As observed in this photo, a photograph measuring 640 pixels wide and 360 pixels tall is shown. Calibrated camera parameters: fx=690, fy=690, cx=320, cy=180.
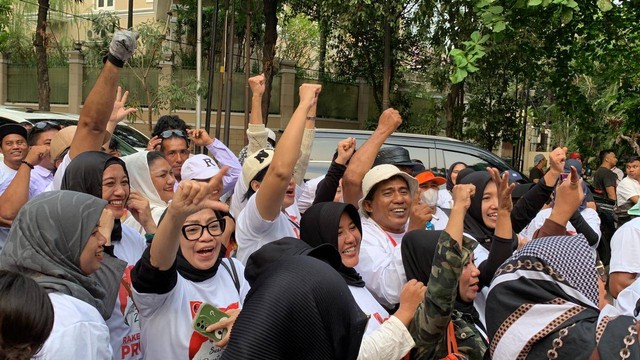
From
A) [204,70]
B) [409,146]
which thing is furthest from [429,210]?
[204,70]

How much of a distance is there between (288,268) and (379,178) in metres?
2.01

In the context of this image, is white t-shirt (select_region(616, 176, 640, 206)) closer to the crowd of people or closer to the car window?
the crowd of people

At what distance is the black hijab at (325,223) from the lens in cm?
311

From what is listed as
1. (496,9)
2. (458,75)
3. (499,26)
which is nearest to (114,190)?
(458,75)

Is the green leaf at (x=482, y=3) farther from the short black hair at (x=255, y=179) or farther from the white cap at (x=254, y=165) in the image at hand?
the short black hair at (x=255, y=179)

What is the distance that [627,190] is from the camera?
916 cm

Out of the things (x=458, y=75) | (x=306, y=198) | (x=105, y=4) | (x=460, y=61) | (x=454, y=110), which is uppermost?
(x=105, y=4)

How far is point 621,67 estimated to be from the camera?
854 cm

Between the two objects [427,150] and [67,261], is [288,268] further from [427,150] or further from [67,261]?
[427,150]

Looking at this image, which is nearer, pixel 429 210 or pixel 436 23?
pixel 429 210

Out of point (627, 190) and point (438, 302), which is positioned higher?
point (438, 302)

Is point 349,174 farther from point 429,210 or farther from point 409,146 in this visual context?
point 409,146

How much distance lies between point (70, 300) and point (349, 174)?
7.24 feet

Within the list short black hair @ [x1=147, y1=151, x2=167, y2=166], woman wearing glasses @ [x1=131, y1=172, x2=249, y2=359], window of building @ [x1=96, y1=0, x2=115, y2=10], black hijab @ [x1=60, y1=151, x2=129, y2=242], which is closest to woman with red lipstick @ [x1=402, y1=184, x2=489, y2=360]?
woman wearing glasses @ [x1=131, y1=172, x2=249, y2=359]
